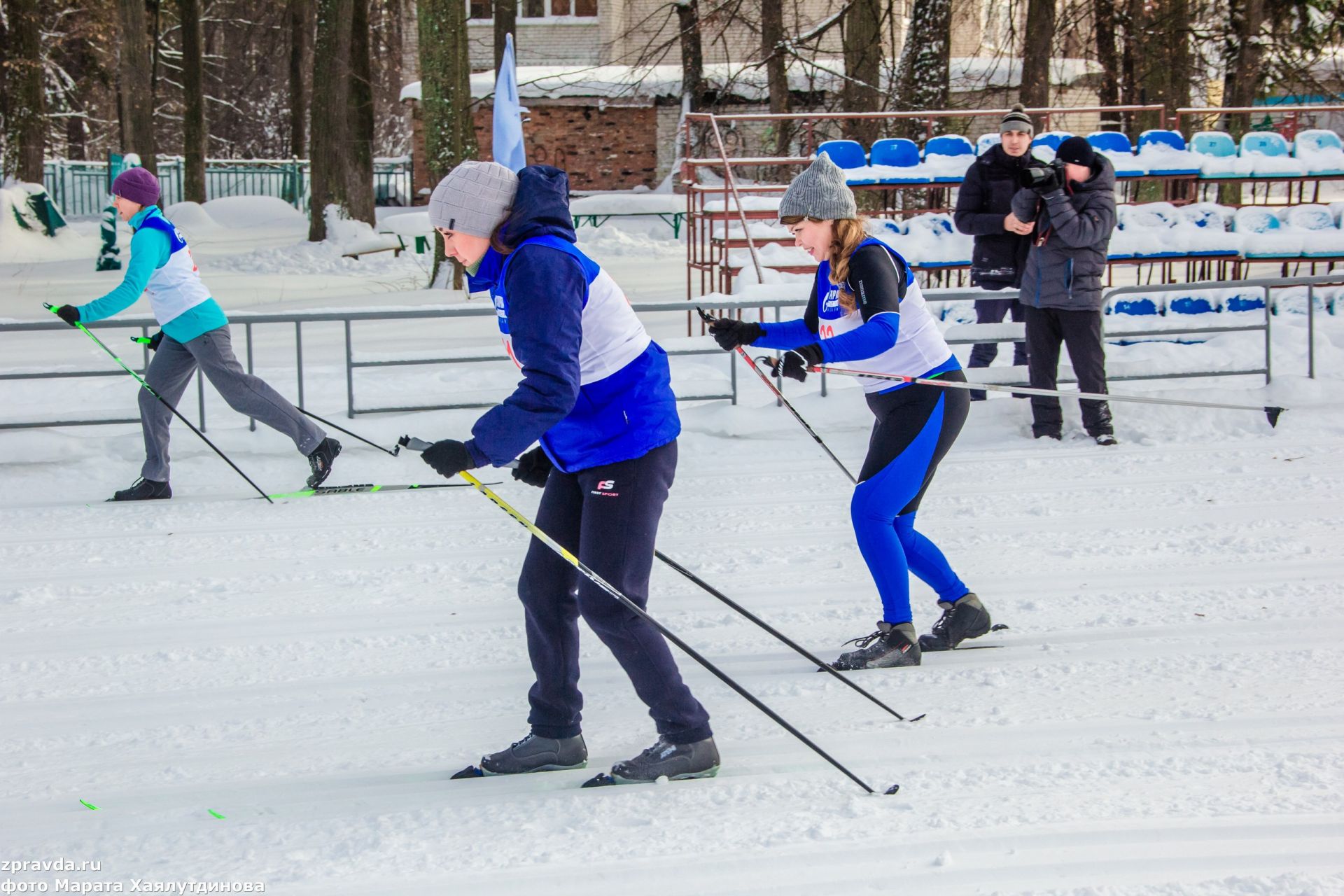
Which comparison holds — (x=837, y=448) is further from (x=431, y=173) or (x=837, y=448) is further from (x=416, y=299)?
(x=431, y=173)

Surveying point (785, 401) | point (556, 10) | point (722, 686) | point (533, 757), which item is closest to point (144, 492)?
point (785, 401)

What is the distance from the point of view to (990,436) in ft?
30.9

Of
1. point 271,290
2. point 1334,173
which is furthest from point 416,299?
point 1334,173

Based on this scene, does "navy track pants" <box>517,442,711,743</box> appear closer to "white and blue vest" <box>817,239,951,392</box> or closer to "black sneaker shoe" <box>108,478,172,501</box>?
"white and blue vest" <box>817,239,951,392</box>

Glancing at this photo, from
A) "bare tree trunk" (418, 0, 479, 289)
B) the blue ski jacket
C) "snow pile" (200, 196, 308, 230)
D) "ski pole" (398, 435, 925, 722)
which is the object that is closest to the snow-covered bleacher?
"bare tree trunk" (418, 0, 479, 289)

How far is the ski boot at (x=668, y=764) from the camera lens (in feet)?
13.1

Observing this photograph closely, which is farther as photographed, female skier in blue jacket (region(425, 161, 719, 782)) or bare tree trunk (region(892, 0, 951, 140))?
bare tree trunk (region(892, 0, 951, 140))

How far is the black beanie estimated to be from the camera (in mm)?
8469

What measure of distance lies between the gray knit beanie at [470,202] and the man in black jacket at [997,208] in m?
6.12

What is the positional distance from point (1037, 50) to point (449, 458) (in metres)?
16.4

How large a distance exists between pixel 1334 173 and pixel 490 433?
14085 millimetres

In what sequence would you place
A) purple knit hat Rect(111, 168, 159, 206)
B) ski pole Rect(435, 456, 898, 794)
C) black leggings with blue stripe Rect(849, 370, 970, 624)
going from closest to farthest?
ski pole Rect(435, 456, 898, 794) < black leggings with blue stripe Rect(849, 370, 970, 624) < purple knit hat Rect(111, 168, 159, 206)

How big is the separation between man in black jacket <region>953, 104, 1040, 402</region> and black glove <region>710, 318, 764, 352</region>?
15.4 ft

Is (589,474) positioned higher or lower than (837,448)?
higher
